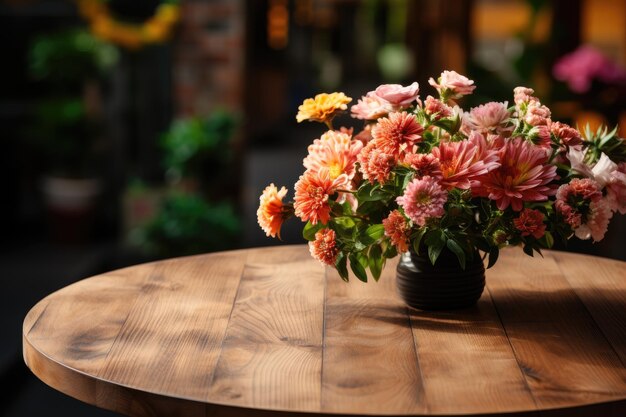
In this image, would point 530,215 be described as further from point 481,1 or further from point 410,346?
point 481,1

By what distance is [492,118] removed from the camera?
5.60 feet

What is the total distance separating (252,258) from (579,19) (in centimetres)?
332

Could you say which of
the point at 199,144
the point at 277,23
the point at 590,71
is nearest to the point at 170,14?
the point at 199,144

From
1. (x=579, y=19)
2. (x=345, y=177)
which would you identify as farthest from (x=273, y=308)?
(x=579, y=19)

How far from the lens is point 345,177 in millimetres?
1715

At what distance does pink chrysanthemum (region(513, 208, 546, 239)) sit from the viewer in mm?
1654

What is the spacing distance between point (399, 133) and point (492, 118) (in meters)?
0.17

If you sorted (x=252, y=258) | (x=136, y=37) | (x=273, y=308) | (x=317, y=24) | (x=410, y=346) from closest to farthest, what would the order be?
(x=410, y=346), (x=273, y=308), (x=252, y=258), (x=136, y=37), (x=317, y=24)

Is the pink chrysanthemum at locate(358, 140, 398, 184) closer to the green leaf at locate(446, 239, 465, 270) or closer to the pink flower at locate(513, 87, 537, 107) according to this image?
the green leaf at locate(446, 239, 465, 270)

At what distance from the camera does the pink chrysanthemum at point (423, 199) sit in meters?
1.60

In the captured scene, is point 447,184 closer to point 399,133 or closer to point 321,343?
point 399,133

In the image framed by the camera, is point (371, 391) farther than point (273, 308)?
No

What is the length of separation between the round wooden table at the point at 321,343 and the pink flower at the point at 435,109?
0.35m

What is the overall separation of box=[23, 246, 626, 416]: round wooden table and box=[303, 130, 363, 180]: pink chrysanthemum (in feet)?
0.84
